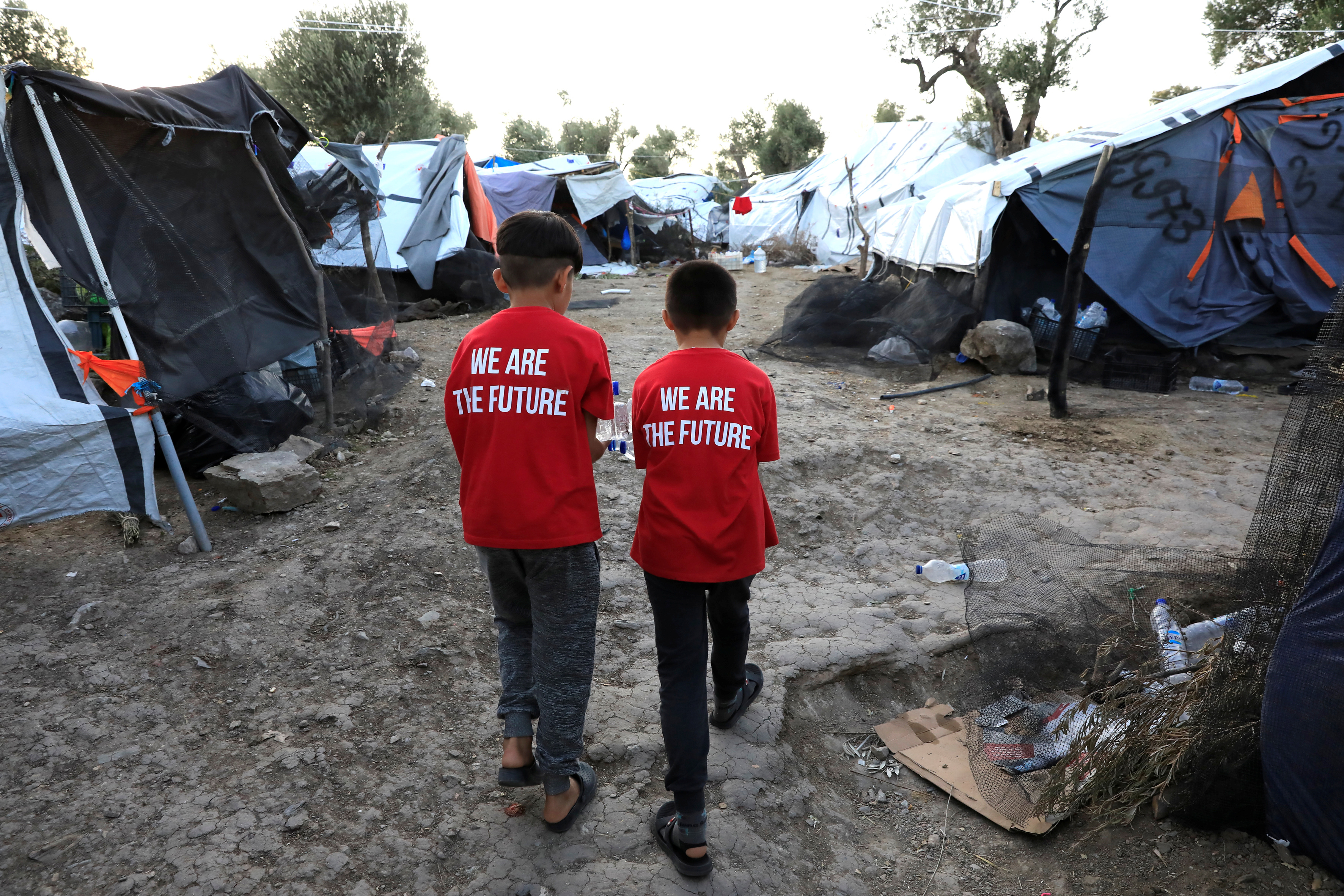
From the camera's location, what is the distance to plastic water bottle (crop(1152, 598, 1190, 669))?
8.06 ft

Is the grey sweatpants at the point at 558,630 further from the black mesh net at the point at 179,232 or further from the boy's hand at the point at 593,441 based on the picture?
the black mesh net at the point at 179,232

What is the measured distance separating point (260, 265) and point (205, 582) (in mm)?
2354

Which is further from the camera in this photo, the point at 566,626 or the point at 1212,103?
the point at 1212,103

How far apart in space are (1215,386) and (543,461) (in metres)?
7.89

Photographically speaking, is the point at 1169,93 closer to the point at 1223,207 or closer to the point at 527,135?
the point at 1223,207

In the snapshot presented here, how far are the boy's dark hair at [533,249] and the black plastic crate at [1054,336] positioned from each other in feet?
21.9

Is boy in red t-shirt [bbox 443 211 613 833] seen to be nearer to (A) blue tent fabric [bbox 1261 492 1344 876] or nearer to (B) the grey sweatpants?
(B) the grey sweatpants

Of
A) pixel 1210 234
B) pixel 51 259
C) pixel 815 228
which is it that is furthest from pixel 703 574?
pixel 815 228

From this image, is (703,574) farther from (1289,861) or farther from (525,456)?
(1289,861)

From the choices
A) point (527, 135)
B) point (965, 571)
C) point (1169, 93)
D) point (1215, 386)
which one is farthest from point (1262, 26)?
point (527, 135)

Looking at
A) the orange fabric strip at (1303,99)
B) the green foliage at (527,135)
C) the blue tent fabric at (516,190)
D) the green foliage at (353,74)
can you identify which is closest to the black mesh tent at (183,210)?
the orange fabric strip at (1303,99)

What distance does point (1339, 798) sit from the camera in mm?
1706

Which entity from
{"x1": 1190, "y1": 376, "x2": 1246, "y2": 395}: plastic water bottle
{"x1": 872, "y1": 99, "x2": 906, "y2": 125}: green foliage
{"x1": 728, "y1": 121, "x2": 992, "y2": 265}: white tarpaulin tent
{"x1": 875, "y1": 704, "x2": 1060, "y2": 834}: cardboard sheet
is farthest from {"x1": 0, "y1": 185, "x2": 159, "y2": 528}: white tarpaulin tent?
{"x1": 872, "y1": 99, "x2": 906, "y2": 125}: green foliage

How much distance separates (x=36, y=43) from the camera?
16766 mm
